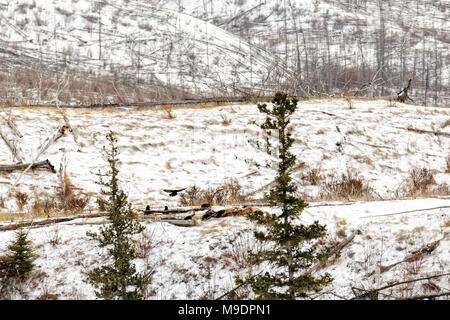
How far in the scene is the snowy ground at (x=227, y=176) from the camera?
5234 mm

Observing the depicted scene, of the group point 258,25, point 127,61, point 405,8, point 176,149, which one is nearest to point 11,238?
point 176,149

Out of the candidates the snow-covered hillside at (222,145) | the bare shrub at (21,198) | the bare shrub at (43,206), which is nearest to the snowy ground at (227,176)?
the snow-covered hillside at (222,145)

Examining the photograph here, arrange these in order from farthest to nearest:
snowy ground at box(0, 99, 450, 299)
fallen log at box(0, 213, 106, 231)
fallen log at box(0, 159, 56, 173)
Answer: fallen log at box(0, 159, 56, 173) → fallen log at box(0, 213, 106, 231) → snowy ground at box(0, 99, 450, 299)

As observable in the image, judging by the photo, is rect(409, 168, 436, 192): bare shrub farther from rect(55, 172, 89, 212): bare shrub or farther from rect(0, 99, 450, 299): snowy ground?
rect(55, 172, 89, 212): bare shrub

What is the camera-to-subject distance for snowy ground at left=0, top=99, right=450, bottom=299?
5.23 metres

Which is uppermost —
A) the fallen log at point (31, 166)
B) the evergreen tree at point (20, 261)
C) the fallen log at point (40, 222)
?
the fallen log at point (31, 166)

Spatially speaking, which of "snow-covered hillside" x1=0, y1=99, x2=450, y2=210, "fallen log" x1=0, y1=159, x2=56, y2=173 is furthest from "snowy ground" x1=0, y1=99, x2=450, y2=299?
"fallen log" x1=0, y1=159, x2=56, y2=173

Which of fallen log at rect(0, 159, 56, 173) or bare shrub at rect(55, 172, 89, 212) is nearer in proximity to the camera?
bare shrub at rect(55, 172, 89, 212)

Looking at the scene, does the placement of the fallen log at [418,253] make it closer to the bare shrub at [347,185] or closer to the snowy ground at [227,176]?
the snowy ground at [227,176]

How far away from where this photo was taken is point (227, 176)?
10.9 meters

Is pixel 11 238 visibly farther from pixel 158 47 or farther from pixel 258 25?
pixel 258 25

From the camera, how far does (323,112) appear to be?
47.0ft

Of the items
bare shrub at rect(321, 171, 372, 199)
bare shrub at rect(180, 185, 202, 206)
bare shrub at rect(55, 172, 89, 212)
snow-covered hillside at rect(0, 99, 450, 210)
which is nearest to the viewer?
bare shrub at rect(55, 172, 89, 212)

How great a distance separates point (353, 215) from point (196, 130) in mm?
8025
